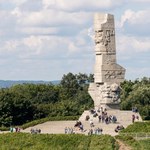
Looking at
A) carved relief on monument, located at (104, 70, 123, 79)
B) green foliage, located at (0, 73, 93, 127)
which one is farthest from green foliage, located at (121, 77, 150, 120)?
carved relief on monument, located at (104, 70, 123, 79)

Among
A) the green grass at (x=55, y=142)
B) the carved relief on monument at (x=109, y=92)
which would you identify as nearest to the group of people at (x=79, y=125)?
the carved relief on monument at (x=109, y=92)

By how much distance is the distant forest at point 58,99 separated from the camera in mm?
61750

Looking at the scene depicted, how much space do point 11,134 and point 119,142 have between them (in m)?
7.64

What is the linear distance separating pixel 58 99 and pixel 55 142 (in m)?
50.7

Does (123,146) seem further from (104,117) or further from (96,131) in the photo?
(104,117)

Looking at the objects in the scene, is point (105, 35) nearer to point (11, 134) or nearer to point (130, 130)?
point (130, 130)

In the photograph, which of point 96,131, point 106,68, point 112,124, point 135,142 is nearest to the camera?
point 135,142

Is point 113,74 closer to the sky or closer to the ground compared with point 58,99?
closer to the ground

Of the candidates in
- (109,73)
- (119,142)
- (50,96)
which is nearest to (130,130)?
(119,142)

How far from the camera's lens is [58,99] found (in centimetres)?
9506

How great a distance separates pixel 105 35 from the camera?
5556 cm

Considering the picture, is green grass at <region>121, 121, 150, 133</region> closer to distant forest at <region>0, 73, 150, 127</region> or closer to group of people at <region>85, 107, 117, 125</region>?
group of people at <region>85, 107, 117, 125</region>

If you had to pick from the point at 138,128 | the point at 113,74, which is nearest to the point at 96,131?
the point at 138,128

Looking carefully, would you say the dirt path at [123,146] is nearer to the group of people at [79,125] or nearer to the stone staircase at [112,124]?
the group of people at [79,125]
